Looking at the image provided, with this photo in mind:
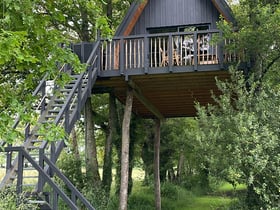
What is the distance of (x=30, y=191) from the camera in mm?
7461

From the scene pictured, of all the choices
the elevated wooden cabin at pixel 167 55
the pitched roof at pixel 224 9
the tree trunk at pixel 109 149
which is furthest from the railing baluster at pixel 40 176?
the pitched roof at pixel 224 9

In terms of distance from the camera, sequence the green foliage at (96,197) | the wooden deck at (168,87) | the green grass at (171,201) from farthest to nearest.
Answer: the green grass at (171,201) → the green foliage at (96,197) → the wooden deck at (168,87)

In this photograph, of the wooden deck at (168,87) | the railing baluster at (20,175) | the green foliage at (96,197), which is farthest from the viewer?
the green foliage at (96,197)

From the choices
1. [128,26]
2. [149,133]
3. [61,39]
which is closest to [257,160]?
[61,39]

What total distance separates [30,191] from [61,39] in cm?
344

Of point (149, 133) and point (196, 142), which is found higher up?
point (149, 133)

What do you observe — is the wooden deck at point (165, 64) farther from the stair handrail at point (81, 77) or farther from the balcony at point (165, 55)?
the stair handrail at point (81, 77)

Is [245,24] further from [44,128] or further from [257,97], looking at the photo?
[44,128]

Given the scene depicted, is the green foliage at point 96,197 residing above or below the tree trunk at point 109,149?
below

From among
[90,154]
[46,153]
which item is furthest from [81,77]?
[90,154]

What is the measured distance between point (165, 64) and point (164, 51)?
80 cm

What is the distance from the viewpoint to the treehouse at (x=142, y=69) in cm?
858

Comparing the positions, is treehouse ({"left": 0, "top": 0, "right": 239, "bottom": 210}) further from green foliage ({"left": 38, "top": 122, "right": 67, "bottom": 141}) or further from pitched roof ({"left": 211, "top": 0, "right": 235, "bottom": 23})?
green foliage ({"left": 38, "top": 122, "right": 67, "bottom": 141})

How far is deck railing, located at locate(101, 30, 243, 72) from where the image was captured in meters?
10.7
